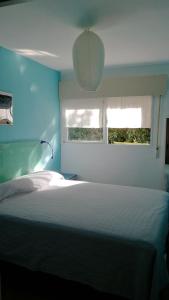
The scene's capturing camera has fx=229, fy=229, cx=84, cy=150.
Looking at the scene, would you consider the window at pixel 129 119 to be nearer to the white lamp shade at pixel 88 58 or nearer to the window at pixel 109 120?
the window at pixel 109 120

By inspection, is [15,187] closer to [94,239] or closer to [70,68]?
[94,239]

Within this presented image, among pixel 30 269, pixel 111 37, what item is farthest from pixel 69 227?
pixel 111 37

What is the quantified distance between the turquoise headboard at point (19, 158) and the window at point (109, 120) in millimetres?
891

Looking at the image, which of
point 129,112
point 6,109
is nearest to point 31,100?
point 6,109

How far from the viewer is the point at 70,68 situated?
391 cm

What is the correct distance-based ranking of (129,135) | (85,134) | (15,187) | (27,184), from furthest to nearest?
(85,134), (129,135), (27,184), (15,187)

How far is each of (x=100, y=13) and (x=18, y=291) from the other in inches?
100

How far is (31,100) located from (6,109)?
595 millimetres

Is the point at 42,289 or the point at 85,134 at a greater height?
the point at 85,134

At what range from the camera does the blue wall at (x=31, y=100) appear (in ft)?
9.70

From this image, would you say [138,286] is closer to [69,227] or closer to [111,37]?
[69,227]

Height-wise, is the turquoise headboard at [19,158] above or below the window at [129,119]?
below

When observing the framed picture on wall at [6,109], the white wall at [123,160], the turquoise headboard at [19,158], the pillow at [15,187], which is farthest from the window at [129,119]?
the pillow at [15,187]

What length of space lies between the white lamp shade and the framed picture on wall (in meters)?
1.16
